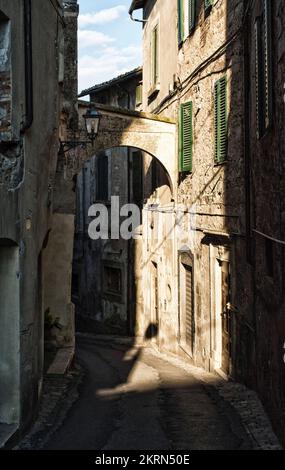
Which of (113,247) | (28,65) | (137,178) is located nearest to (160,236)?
(137,178)

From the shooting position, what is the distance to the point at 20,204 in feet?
21.7

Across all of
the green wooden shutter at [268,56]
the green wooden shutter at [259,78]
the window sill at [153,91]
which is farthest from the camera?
the window sill at [153,91]

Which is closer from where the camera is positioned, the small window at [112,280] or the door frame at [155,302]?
the door frame at [155,302]

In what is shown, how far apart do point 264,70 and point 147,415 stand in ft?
15.5

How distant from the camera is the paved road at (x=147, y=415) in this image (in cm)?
685

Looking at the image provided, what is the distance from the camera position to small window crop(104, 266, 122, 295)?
20859mm

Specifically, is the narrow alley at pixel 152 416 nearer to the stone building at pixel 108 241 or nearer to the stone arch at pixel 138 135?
the stone arch at pixel 138 135

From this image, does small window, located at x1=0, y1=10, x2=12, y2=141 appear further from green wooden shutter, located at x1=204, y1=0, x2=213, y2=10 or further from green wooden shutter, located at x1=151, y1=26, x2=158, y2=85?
green wooden shutter, located at x1=151, y1=26, x2=158, y2=85

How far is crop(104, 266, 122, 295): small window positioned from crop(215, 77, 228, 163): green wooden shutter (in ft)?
33.4

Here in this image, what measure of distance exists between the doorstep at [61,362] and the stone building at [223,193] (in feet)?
8.83

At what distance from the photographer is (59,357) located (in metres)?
11.6

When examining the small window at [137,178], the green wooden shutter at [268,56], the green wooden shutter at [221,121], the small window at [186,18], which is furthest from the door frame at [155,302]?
the green wooden shutter at [268,56]

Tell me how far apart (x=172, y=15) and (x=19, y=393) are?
36.7 feet

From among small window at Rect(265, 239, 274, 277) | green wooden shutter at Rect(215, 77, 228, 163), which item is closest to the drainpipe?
small window at Rect(265, 239, 274, 277)
